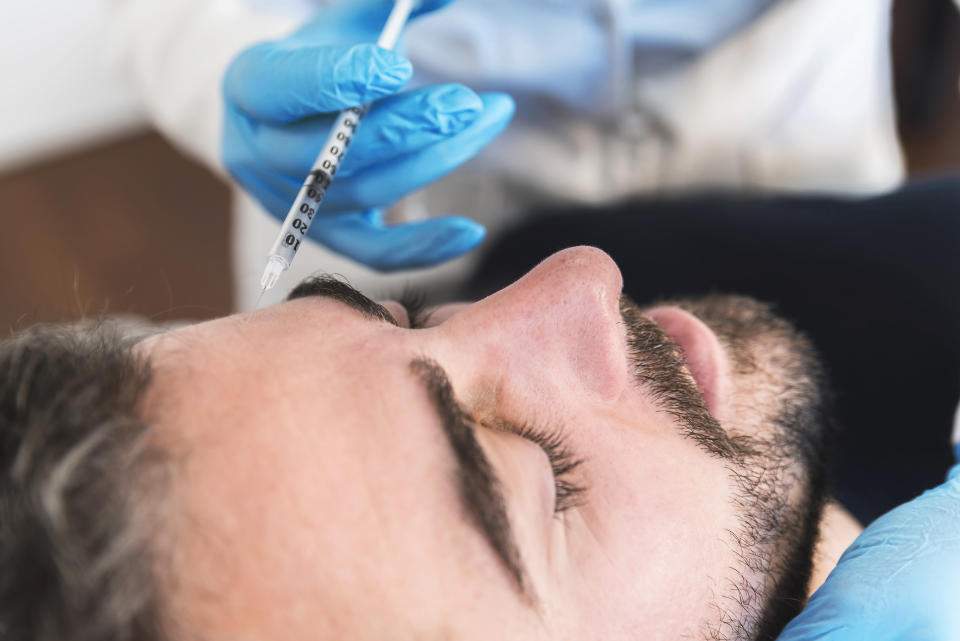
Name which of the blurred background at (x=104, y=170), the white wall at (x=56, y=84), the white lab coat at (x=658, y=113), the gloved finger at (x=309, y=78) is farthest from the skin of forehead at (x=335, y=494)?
the white wall at (x=56, y=84)

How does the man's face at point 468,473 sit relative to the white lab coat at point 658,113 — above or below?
below

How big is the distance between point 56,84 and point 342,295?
2013 mm

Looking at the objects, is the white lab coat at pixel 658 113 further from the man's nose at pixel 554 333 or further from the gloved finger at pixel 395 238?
the man's nose at pixel 554 333

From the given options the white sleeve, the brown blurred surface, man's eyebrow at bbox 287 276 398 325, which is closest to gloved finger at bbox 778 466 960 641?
man's eyebrow at bbox 287 276 398 325

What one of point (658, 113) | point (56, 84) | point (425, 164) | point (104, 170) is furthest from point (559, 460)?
point (56, 84)

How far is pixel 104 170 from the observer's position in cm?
224

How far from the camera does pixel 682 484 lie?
64 centimetres

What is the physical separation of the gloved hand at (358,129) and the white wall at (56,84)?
55.4 inches

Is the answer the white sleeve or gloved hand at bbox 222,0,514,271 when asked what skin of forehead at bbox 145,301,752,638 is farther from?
the white sleeve

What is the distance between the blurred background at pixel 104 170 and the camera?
6.41 feet

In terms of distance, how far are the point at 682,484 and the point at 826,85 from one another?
2.61ft

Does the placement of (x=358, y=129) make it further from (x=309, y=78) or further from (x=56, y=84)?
(x=56, y=84)

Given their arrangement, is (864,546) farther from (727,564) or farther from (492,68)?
(492,68)

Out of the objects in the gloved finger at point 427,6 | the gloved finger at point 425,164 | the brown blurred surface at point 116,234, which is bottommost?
the brown blurred surface at point 116,234
